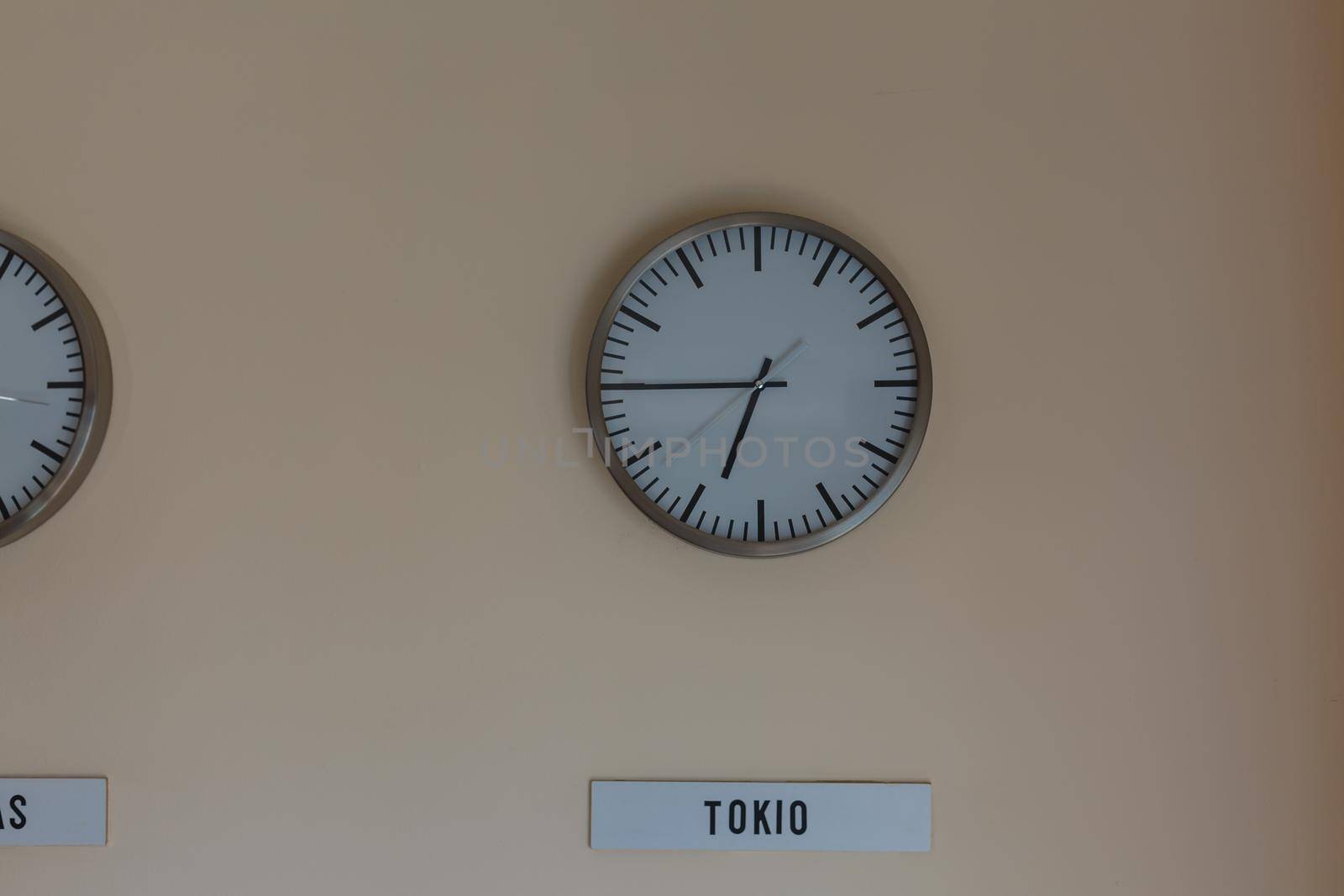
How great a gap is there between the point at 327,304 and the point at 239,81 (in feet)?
1.03

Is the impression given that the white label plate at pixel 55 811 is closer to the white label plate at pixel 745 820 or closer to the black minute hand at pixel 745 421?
the white label plate at pixel 745 820

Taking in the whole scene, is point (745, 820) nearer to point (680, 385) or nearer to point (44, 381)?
point (680, 385)

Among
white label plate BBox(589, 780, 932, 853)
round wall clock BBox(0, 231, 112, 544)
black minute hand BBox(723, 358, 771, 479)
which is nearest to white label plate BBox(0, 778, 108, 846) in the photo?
round wall clock BBox(0, 231, 112, 544)

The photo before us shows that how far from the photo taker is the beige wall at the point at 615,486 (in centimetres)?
134

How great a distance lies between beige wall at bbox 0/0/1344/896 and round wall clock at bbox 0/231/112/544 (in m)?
0.04

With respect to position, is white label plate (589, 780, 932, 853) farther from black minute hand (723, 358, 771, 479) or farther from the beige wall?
black minute hand (723, 358, 771, 479)

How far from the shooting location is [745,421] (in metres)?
1.32

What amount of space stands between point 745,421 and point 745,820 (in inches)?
19.7

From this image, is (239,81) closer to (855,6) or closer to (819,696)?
(855,6)

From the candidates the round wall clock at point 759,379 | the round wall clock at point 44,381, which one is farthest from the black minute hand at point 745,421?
the round wall clock at point 44,381

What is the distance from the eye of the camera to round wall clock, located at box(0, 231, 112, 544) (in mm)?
1320

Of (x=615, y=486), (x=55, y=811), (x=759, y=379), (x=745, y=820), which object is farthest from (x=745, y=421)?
(x=55, y=811)

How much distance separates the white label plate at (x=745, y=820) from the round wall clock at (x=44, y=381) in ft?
2.56

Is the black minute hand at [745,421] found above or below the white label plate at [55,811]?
above
